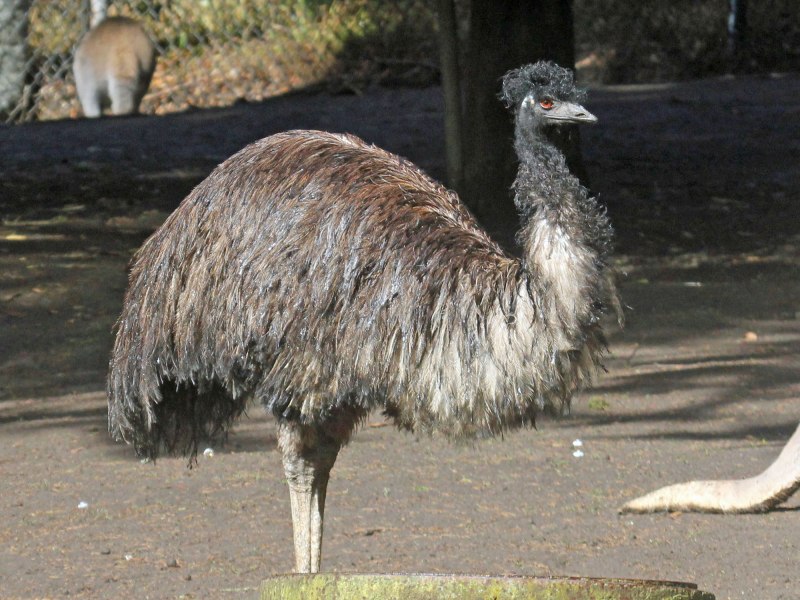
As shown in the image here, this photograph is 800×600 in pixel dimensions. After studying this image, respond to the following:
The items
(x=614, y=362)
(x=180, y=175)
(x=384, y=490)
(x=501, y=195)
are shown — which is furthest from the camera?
(x=180, y=175)

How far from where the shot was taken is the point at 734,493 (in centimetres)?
584

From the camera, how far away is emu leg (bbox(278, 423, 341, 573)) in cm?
477

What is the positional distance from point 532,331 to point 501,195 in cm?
628

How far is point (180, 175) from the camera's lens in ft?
40.7

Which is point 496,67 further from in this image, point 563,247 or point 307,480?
point 563,247

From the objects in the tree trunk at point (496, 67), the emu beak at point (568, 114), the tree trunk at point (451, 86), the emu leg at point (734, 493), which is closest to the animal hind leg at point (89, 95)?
the tree trunk at point (496, 67)

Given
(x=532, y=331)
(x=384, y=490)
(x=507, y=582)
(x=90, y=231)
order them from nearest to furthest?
(x=507, y=582)
(x=532, y=331)
(x=384, y=490)
(x=90, y=231)

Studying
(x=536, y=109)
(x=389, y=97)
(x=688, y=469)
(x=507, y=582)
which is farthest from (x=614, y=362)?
(x=389, y=97)

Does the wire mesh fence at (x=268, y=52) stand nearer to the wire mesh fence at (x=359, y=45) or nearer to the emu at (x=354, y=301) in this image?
the wire mesh fence at (x=359, y=45)

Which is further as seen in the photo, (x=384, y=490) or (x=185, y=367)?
(x=384, y=490)

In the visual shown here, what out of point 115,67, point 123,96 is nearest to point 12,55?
point 123,96

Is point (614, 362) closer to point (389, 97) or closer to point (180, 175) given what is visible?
point (180, 175)

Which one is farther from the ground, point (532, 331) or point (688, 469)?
point (532, 331)

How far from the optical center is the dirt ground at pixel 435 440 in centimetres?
544
